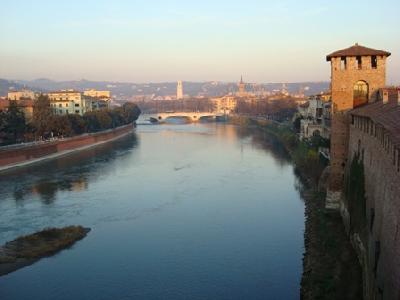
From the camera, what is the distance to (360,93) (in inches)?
421

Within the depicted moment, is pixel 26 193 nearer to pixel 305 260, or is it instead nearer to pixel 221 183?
pixel 221 183

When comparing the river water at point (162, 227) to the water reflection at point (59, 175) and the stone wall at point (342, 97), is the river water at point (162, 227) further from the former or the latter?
the stone wall at point (342, 97)

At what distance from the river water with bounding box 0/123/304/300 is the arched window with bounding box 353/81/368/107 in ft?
9.50

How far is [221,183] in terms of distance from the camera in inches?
671

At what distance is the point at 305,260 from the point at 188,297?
2104mm

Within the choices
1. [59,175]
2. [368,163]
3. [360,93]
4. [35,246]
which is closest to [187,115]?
[59,175]

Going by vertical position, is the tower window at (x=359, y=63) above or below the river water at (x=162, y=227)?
above

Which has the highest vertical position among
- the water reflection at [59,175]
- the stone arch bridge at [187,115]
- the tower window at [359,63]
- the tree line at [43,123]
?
the tower window at [359,63]

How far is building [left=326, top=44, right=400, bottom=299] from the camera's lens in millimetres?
5012

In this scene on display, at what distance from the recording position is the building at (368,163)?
501 cm

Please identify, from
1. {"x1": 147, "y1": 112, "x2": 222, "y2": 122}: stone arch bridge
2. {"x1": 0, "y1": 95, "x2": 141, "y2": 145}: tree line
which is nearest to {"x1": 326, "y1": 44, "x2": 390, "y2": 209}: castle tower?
{"x1": 0, "y1": 95, "x2": 141, "y2": 145}: tree line

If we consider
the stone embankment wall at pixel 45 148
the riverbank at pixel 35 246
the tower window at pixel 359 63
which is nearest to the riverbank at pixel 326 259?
the tower window at pixel 359 63

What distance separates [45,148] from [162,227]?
13887 millimetres

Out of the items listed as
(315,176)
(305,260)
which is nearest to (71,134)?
Result: (315,176)
